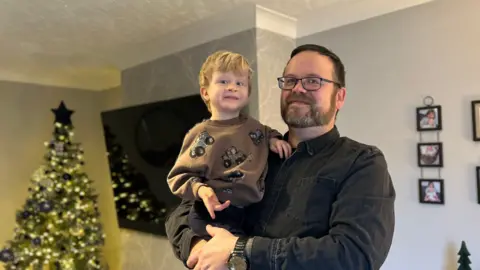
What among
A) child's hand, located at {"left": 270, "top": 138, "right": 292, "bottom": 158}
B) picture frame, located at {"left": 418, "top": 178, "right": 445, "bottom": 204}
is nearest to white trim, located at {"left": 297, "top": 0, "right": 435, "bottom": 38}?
picture frame, located at {"left": 418, "top": 178, "right": 445, "bottom": 204}

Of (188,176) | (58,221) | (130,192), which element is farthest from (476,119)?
(58,221)

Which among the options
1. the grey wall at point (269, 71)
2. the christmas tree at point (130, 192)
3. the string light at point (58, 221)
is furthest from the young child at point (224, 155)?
the string light at point (58, 221)

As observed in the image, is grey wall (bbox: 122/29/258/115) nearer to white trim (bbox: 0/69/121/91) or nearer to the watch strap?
white trim (bbox: 0/69/121/91)

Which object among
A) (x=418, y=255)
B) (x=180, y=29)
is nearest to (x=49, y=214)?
(x=180, y=29)

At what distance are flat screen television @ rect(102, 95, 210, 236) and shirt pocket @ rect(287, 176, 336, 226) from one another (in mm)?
1635

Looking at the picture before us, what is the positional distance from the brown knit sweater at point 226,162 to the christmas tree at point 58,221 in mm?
2877

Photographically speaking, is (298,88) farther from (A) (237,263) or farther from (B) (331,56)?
(A) (237,263)

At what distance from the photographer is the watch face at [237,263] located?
1071 mm

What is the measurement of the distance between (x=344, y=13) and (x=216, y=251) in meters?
1.95

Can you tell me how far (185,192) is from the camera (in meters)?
1.28

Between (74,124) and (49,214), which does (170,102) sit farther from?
(74,124)

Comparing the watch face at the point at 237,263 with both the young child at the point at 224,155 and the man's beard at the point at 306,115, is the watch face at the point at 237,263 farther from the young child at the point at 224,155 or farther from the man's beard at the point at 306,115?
the man's beard at the point at 306,115

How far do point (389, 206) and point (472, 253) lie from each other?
1.34 m

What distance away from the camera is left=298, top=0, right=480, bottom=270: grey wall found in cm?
218
